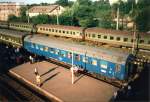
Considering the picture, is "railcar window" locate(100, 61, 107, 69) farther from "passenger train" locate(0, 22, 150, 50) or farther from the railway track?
"passenger train" locate(0, 22, 150, 50)

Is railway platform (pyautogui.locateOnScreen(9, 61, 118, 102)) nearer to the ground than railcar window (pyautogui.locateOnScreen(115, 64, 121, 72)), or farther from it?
nearer to the ground

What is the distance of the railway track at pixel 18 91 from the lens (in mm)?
21014

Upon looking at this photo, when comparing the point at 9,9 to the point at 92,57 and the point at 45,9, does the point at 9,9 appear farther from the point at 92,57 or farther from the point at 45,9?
the point at 92,57

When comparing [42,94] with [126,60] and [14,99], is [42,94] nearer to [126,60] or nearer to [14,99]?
[14,99]

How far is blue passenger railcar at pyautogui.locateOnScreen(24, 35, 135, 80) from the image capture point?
21.7 meters

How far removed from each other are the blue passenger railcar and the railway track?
22.1 feet

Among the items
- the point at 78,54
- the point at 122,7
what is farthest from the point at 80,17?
the point at 78,54

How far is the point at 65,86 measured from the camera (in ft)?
74.9

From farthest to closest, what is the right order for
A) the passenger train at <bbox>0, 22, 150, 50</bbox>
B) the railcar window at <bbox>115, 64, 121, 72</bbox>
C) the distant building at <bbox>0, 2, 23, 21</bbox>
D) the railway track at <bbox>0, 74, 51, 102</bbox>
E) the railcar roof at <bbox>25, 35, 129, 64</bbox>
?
the distant building at <bbox>0, 2, 23, 21</bbox> → the passenger train at <bbox>0, 22, 150, 50</bbox> → the railcar roof at <bbox>25, 35, 129, 64</bbox> → the railcar window at <bbox>115, 64, 121, 72</bbox> → the railway track at <bbox>0, 74, 51, 102</bbox>

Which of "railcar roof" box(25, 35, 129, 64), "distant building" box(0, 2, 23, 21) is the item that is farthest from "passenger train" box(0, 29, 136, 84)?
"distant building" box(0, 2, 23, 21)

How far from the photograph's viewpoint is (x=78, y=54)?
86.4 feet

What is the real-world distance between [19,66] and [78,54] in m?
10.0

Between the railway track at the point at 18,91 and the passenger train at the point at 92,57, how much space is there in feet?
21.4

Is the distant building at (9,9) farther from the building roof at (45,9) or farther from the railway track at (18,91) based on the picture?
the railway track at (18,91)
